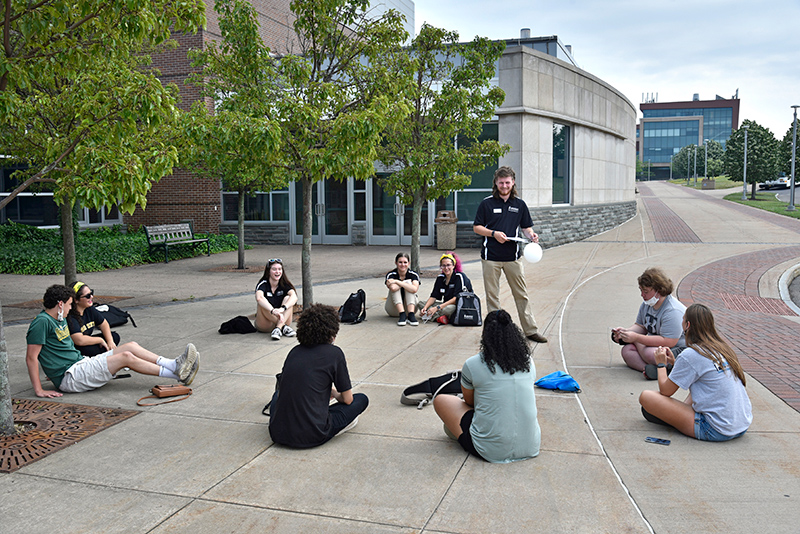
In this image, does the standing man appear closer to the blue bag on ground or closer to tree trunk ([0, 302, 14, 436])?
the blue bag on ground

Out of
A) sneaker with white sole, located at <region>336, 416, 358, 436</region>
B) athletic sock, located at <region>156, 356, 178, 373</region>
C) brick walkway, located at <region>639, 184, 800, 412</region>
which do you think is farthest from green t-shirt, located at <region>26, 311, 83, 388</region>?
brick walkway, located at <region>639, 184, 800, 412</region>

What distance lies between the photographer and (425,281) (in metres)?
13.8

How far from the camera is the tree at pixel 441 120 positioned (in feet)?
44.0

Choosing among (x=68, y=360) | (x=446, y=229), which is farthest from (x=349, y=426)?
(x=446, y=229)

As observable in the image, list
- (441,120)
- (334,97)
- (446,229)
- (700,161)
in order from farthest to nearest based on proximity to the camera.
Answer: (700,161) → (446,229) → (441,120) → (334,97)

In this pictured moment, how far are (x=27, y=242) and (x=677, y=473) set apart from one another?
1832 cm

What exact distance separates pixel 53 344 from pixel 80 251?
12.3m

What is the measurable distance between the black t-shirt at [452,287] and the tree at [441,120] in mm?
4211

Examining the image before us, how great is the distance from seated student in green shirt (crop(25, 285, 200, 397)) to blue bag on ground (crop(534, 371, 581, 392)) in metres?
3.31

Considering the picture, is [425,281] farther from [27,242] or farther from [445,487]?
[27,242]

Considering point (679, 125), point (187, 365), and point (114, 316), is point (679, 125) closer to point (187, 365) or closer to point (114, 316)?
point (114, 316)

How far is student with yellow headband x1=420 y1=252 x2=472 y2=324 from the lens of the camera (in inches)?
367

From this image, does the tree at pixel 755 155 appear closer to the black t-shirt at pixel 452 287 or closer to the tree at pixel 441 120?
the tree at pixel 441 120

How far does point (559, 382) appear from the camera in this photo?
612 cm
